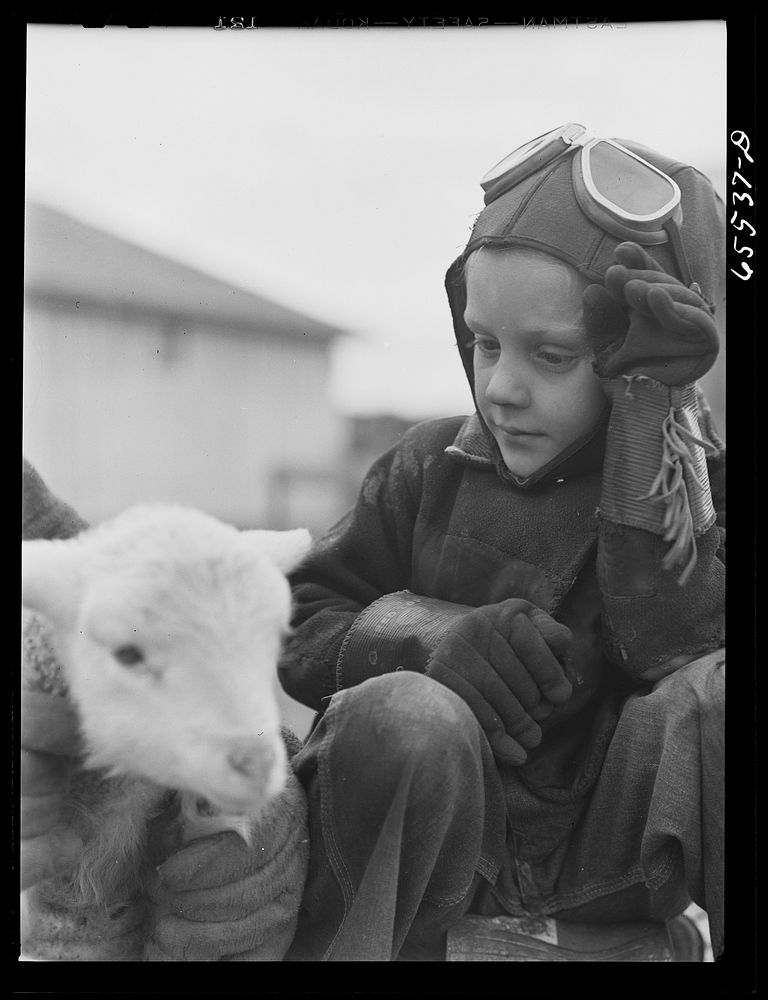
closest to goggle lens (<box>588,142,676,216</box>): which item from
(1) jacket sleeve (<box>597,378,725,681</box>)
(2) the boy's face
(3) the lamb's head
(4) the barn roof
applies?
(2) the boy's face

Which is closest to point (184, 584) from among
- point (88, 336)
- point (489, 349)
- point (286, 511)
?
point (286, 511)

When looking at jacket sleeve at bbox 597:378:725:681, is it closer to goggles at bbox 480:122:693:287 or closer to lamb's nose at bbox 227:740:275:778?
goggles at bbox 480:122:693:287

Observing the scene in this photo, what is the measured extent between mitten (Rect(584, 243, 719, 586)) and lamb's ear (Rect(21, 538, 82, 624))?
0.65m

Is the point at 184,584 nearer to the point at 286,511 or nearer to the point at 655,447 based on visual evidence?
the point at 286,511

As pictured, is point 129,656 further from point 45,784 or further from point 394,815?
point 394,815

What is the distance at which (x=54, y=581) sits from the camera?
1122 millimetres

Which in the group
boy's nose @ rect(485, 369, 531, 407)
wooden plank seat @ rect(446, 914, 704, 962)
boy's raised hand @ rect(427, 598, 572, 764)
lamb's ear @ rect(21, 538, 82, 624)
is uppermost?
boy's nose @ rect(485, 369, 531, 407)

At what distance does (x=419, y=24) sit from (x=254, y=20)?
0.69 ft

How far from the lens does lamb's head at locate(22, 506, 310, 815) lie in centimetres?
108

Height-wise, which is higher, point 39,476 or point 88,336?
point 88,336

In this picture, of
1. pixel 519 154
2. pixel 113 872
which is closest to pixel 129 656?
pixel 113 872

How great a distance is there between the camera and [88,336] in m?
1.21

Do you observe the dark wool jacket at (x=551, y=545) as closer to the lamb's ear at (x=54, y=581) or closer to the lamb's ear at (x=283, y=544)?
the lamb's ear at (x=283, y=544)
